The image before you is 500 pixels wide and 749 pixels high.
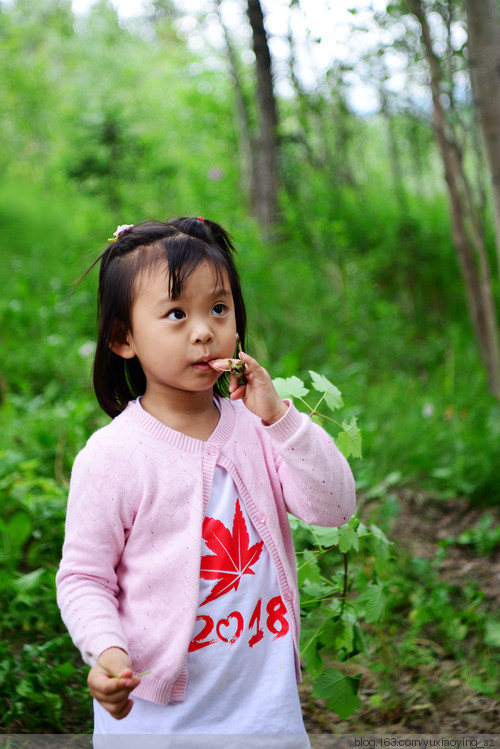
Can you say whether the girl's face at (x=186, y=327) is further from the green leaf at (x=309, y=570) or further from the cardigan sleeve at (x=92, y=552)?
the green leaf at (x=309, y=570)

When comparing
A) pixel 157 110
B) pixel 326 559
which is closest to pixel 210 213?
pixel 326 559

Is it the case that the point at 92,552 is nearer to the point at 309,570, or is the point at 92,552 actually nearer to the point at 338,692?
the point at 309,570

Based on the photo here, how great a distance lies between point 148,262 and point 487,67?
1916mm

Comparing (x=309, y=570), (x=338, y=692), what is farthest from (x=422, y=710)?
(x=309, y=570)

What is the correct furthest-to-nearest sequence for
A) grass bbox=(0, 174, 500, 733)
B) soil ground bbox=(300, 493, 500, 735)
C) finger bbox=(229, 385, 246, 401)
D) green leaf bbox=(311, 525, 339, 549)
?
grass bbox=(0, 174, 500, 733), soil ground bbox=(300, 493, 500, 735), green leaf bbox=(311, 525, 339, 549), finger bbox=(229, 385, 246, 401)

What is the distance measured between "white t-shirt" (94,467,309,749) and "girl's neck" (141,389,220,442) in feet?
0.31

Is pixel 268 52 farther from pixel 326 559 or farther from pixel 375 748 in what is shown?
pixel 375 748

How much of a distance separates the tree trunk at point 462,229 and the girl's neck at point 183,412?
8.42 ft

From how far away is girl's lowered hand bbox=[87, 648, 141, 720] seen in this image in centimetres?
108

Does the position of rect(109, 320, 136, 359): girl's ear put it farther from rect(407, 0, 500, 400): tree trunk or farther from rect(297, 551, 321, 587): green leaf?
rect(407, 0, 500, 400): tree trunk

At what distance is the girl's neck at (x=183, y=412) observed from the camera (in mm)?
1363

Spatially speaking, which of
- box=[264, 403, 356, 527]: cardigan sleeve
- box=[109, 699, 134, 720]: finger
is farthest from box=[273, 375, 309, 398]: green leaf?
box=[109, 699, 134, 720]: finger

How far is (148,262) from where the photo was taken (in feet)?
4.27

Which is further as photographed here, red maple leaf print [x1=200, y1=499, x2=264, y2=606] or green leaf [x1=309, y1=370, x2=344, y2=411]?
green leaf [x1=309, y1=370, x2=344, y2=411]
